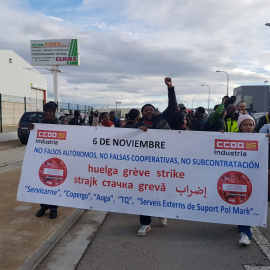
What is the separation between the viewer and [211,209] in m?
4.27

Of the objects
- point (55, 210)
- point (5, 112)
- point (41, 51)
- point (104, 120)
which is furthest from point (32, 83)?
point (55, 210)

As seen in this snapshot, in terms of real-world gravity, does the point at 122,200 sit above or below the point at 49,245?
above

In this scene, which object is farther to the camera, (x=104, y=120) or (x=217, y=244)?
(x=104, y=120)

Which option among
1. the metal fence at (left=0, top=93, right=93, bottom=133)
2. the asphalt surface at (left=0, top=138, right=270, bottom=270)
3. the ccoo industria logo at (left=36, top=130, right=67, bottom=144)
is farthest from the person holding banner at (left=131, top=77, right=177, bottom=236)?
the metal fence at (left=0, top=93, right=93, bottom=133)

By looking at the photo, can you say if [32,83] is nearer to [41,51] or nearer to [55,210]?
[41,51]

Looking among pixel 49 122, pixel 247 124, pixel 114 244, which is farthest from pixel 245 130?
pixel 49 122

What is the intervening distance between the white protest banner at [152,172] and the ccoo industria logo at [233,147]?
0.01 meters

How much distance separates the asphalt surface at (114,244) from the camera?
3707mm

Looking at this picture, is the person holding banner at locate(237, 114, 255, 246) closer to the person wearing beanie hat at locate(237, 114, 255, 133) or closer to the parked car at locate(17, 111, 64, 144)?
the person wearing beanie hat at locate(237, 114, 255, 133)

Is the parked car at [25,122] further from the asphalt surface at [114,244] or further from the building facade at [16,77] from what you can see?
the building facade at [16,77]

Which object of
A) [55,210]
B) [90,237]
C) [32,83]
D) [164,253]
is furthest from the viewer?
[32,83]

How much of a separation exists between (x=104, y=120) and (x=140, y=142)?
369 cm

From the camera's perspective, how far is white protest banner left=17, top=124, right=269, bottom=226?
13.9 feet

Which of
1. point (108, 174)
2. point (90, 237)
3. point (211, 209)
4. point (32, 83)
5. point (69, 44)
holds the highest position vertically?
point (69, 44)
